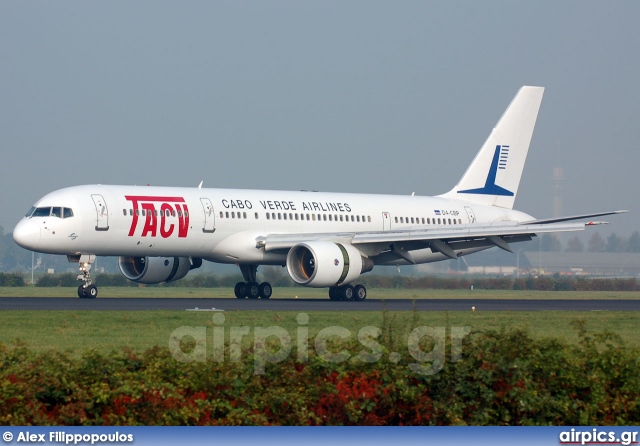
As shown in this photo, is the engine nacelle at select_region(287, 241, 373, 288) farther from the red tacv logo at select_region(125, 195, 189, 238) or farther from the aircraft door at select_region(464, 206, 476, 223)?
the aircraft door at select_region(464, 206, 476, 223)

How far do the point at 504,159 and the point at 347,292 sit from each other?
13.8 meters

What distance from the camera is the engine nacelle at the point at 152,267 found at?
4097cm

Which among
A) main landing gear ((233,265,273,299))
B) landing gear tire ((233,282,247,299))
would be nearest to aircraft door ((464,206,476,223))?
main landing gear ((233,265,273,299))

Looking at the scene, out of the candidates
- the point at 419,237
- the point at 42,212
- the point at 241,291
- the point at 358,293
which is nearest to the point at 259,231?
the point at 241,291

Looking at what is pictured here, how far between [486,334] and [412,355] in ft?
4.05

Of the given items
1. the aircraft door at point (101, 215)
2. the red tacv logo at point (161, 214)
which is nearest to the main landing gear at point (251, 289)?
the red tacv logo at point (161, 214)

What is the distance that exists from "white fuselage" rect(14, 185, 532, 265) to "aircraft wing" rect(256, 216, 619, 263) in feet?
3.48

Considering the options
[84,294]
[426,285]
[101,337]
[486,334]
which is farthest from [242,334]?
[426,285]

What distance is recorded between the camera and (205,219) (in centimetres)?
3828

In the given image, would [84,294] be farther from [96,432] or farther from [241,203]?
[96,432]

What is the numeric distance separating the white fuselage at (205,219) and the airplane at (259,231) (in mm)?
37

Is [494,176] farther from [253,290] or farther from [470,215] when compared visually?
[253,290]

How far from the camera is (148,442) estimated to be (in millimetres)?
10695
